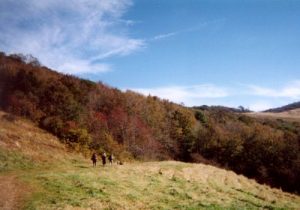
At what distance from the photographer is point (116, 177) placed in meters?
32.9

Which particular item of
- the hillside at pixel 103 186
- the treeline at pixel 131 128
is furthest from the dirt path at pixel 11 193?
the treeline at pixel 131 128

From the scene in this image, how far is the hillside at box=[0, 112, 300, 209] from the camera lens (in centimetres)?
2411

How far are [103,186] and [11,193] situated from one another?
6927 millimetres

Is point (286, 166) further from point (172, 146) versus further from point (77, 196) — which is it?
point (77, 196)

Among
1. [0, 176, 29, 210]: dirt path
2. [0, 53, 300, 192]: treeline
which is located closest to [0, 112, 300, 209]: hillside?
[0, 176, 29, 210]: dirt path

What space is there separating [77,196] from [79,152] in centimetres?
2879

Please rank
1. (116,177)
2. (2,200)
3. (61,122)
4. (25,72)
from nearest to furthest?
(2,200) < (116,177) < (61,122) < (25,72)

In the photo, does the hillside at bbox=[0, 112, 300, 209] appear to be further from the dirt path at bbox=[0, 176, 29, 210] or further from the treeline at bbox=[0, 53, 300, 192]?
the treeline at bbox=[0, 53, 300, 192]

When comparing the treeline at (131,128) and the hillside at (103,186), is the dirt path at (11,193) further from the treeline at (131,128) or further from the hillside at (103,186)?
Answer: the treeline at (131,128)

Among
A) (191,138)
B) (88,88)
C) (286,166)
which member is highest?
(88,88)

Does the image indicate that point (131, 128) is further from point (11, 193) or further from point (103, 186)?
point (11, 193)

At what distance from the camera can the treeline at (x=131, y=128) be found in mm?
61438

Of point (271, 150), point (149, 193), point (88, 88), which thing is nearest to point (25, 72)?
point (88, 88)

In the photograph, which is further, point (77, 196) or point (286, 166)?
point (286, 166)
